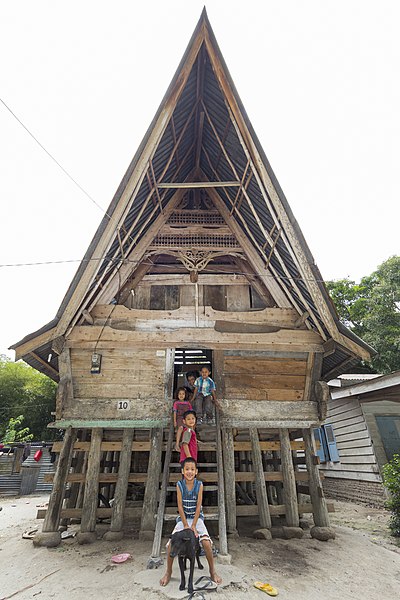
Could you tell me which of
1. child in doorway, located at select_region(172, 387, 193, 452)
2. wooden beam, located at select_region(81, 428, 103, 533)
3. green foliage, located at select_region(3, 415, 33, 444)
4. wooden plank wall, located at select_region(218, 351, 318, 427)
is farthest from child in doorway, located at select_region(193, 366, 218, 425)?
green foliage, located at select_region(3, 415, 33, 444)

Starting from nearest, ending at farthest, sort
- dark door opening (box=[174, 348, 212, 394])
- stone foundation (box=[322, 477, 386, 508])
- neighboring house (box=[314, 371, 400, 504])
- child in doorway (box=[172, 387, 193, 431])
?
child in doorway (box=[172, 387, 193, 431]) → stone foundation (box=[322, 477, 386, 508]) → neighboring house (box=[314, 371, 400, 504]) → dark door opening (box=[174, 348, 212, 394])

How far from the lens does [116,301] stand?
7012mm

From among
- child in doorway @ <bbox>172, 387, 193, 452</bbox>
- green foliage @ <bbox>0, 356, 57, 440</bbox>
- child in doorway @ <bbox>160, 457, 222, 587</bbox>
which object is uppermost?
green foliage @ <bbox>0, 356, 57, 440</bbox>

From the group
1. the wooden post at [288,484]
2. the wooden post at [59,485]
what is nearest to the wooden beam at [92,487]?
the wooden post at [59,485]

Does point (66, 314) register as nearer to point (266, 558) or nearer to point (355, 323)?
point (266, 558)

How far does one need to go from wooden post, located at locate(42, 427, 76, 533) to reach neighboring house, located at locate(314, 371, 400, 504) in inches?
313

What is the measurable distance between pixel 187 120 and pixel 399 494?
898 centimetres

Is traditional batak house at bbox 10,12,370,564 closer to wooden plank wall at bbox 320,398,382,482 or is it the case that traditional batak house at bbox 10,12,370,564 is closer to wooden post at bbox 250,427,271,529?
wooden post at bbox 250,427,271,529

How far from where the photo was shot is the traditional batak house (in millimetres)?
5746

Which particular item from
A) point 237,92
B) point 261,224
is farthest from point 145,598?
point 237,92

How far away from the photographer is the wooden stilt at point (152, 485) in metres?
5.39

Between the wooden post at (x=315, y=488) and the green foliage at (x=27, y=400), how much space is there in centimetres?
2264

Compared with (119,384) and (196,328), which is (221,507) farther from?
(196,328)

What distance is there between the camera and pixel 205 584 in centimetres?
345
